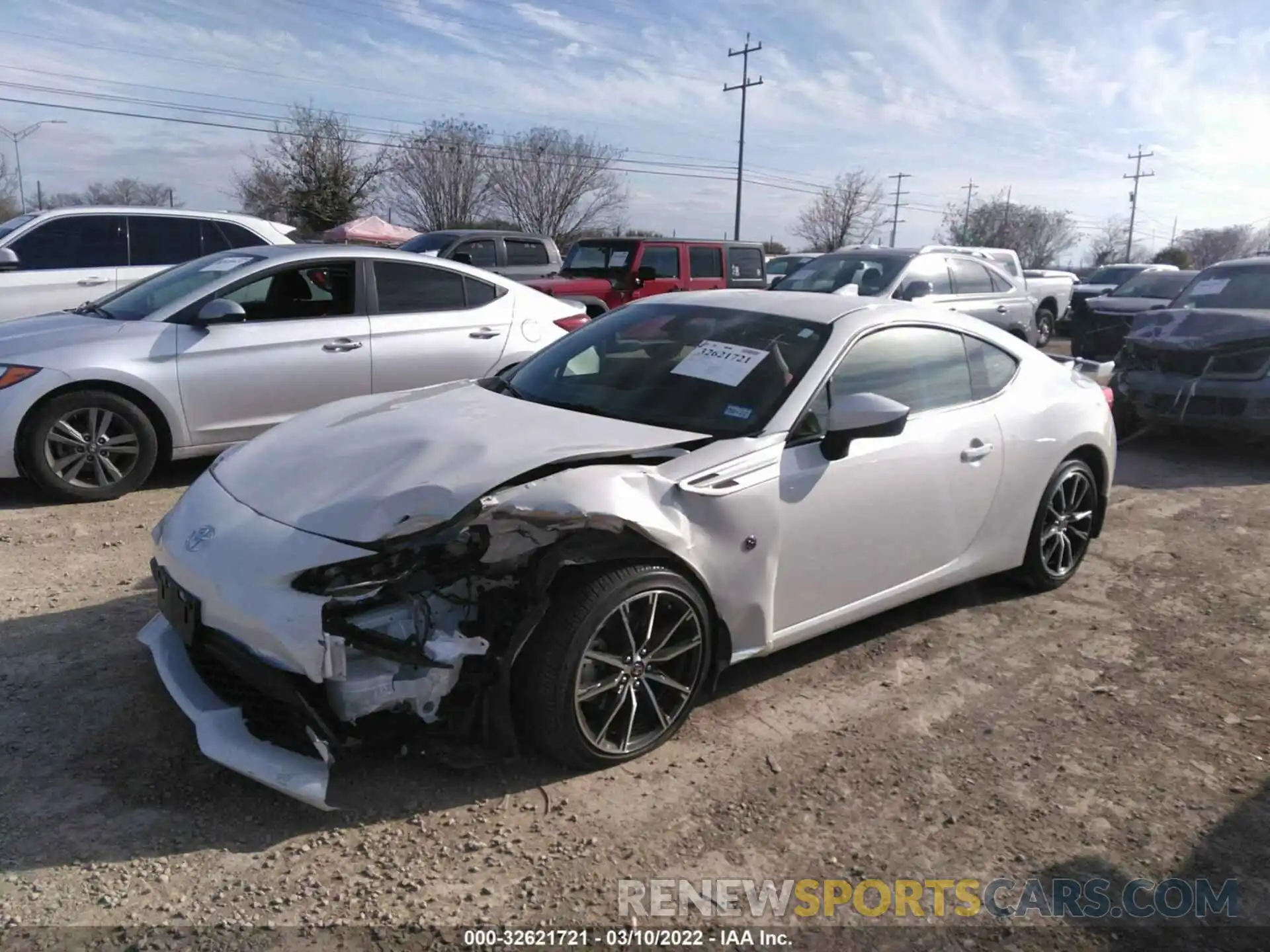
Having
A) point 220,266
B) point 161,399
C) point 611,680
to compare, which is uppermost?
point 220,266

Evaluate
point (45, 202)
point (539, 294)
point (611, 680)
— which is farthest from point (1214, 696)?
point (45, 202)

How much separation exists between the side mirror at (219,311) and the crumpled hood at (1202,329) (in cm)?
751

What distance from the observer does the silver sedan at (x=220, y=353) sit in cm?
566

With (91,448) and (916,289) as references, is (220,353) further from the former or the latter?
(916,289)

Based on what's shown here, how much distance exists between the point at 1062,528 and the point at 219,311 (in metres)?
5.01

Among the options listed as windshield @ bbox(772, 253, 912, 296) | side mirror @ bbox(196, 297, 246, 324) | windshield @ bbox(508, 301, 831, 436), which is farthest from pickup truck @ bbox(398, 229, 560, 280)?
windshield @ bbox(508, 301, 831, 436)

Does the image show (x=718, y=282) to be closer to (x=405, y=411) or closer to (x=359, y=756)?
(x=405, y=411)

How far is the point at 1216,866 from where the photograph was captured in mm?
2832

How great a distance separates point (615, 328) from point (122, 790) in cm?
266

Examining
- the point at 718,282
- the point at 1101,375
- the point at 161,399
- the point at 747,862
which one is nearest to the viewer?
the point at 747,862

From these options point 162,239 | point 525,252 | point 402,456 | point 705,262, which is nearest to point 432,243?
point 525,252

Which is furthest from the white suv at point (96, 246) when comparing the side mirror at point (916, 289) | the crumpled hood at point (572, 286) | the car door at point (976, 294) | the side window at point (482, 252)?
the car door at point (976, 294)

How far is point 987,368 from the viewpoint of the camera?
4.48m

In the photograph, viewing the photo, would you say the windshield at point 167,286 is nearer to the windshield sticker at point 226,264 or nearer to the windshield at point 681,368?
the windshield sticker at point 226,264
